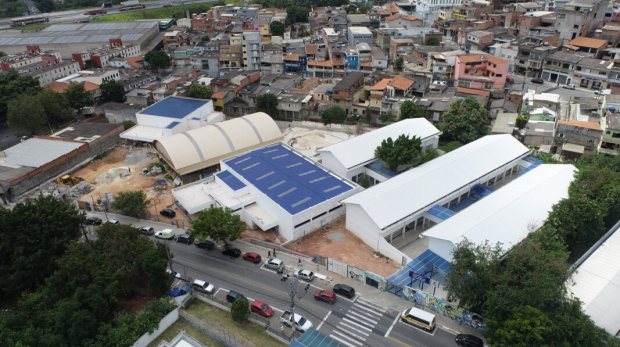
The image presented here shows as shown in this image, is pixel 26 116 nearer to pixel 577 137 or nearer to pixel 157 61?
pixel 157 61

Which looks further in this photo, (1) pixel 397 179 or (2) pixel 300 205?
(1) pixel 397 179

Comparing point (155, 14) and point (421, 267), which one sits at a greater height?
point (155, 14)

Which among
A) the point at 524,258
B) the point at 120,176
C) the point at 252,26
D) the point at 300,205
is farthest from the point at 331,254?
the point at 252,26

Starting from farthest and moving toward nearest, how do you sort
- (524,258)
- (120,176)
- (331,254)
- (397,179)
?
(120,176) < (397,179) < (331,254) < (524,258)

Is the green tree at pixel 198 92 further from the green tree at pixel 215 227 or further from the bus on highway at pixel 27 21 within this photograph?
the bus on highway at pixel 27 21

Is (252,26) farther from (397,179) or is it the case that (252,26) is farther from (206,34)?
(397,179)

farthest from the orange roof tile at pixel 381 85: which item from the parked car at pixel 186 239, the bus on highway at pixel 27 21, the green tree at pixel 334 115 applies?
the bus on highway at pixel 27 21

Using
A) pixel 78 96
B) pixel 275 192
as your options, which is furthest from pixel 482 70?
pixel 78 96
